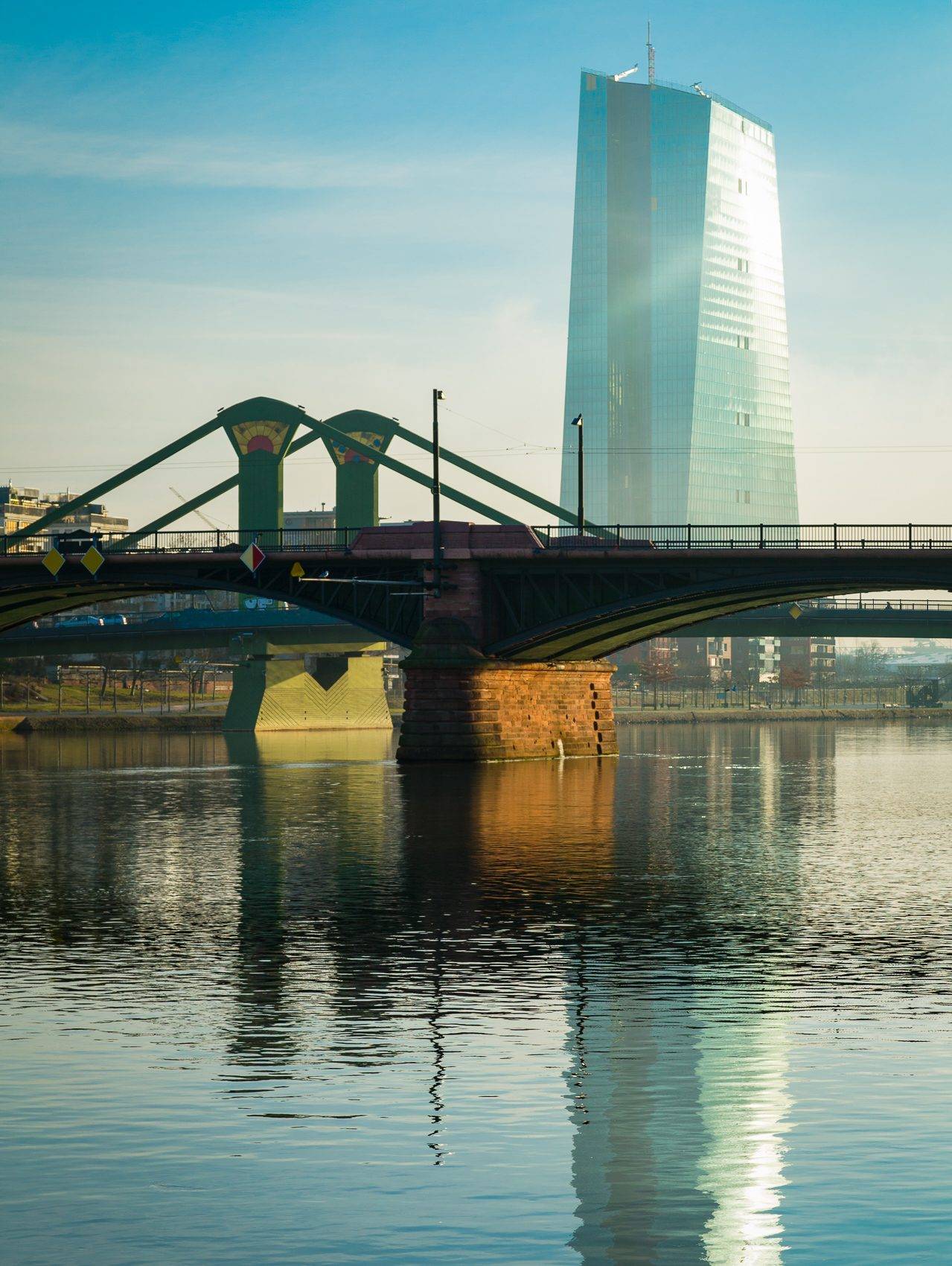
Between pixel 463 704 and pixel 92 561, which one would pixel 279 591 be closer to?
pixel 92 561

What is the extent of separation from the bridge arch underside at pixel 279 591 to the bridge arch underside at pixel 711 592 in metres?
6.43

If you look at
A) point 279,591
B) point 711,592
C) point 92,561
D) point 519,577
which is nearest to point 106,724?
point 92,561

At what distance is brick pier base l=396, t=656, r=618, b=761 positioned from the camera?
92.2 metres

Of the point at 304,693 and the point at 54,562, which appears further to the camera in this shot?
the point at 304,693

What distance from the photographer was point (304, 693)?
16862 cm

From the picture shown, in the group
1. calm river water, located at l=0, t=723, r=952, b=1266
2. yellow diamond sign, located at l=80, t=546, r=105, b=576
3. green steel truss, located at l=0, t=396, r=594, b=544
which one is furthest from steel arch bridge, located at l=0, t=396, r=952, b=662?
calm river water, located at l=0, t=723, r=952, b=1266

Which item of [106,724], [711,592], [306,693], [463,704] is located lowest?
[106,724]

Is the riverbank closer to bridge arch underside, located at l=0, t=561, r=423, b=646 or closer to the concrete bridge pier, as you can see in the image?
the concrete bridge pier

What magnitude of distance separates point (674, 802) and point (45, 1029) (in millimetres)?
46954

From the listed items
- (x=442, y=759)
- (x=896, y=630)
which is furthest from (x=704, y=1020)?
(x=896, y=630)

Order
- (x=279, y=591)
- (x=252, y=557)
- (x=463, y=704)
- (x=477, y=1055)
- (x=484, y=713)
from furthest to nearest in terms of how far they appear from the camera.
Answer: (x=279, y=591) → (x=252, y=557) → (x=484, y=713) → (x=463, y=704) → (x=477, y=1055)

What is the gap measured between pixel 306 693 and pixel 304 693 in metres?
0.29

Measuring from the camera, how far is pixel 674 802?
215 ft

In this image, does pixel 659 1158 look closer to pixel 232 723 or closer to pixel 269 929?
pixel 269 929
